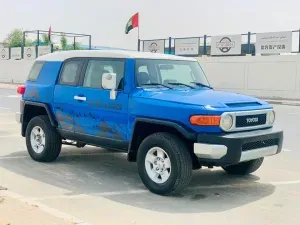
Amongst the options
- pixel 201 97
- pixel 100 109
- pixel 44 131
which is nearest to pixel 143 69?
pixel 100 109

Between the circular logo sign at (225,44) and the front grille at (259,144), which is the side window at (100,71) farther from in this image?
the circular logo sign at (225,44)

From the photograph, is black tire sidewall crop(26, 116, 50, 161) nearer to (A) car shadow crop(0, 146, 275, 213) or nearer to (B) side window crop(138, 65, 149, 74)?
(A) car shadow crop(0, 146, 275, 213)

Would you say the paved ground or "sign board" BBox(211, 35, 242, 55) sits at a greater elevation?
"sign board" BBox(211, 35, 242, 55)

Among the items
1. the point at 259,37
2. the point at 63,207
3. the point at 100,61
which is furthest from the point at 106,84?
the point at 259,37

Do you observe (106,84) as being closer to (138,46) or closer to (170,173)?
(170,173)

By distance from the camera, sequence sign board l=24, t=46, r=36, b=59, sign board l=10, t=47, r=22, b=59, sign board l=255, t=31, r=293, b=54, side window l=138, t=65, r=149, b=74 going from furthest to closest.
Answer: sign board l=10, t=47, r=22, b=59, sign board l=24, t=46, r=36, b=59, sign board l=255, t=31, r=293, b=54, side window l=138, t=65, r=149, b=74

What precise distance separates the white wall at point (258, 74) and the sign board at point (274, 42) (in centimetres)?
43

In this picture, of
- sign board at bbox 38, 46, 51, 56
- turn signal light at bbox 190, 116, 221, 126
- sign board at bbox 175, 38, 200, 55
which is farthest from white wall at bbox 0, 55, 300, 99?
turn signal light at bbox 190, 116, 221, 126

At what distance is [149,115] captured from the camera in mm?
6152

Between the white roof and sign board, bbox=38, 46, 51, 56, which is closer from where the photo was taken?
the white roof

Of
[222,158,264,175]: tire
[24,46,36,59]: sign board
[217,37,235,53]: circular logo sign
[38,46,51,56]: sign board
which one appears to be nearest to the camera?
[222,158,264,175]: tire

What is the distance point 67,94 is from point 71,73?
37 cm

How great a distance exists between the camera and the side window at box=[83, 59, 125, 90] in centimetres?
673

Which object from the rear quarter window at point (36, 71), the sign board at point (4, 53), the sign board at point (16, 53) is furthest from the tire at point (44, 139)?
the sign board at point (4, 53)
